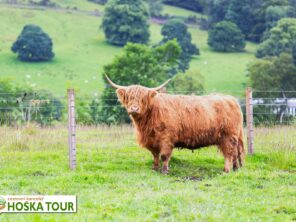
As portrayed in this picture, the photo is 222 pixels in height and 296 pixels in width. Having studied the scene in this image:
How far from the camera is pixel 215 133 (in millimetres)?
12547

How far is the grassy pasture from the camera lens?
8305mm

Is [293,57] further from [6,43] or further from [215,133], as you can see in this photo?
[215,133]

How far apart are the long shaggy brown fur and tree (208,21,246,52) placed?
250 ft

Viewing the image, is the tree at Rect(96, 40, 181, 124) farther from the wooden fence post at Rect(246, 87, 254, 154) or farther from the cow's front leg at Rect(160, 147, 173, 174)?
the cow's front leg at Rect(160, 147, 173, 174)

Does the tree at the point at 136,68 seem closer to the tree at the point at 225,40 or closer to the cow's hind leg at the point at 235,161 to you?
the tree at the point at 225,40

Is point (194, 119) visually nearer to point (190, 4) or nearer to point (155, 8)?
point (155, 8)

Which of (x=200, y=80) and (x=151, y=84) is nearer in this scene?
(x=151, y=84)

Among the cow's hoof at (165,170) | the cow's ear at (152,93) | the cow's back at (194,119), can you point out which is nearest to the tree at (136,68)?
the cow's back at (194,119)

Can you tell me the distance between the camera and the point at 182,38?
88062 mm

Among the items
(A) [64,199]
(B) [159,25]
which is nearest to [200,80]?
(B) [159,25]

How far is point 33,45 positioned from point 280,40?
31.2 m

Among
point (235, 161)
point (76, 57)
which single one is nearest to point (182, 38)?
point (76, 57)

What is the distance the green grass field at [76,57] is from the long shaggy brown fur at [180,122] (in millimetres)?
47587

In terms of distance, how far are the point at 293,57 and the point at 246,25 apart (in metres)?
36.2
